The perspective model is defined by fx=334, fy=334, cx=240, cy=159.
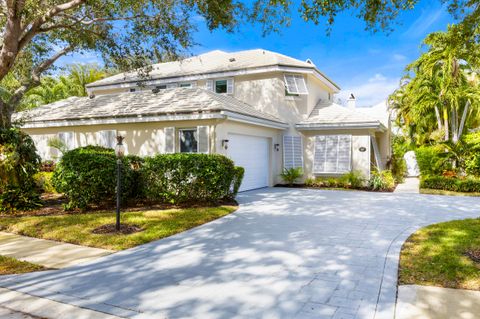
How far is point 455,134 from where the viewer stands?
19.4 m

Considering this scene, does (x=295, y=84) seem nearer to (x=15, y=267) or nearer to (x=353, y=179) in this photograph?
(x=353, y=179)

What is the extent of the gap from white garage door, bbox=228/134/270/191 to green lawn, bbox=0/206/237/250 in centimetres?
440

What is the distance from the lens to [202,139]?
44.1ft

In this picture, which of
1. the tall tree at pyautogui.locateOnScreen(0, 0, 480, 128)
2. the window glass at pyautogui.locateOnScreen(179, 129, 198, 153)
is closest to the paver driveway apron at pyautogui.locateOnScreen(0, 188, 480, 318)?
the tall tree at pyautogui.locateOnScreen(0, 0, 480, 128)

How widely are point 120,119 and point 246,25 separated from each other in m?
7.68

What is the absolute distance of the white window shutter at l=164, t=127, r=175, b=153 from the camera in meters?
14.0

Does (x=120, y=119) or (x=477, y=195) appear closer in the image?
(x=477, y=195)

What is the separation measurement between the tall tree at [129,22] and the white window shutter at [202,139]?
3.18m

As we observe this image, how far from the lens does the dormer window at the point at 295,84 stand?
711 inches

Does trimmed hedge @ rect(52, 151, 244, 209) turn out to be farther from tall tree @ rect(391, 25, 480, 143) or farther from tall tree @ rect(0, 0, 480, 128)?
tall tree @ rect(391, 25, 480, 143)

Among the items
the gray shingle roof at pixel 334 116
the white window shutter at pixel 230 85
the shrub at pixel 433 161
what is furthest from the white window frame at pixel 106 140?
the shrub at pixel 433 161

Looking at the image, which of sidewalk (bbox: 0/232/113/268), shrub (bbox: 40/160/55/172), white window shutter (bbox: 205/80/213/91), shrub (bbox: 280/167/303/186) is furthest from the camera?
white window shutter (bbox: 205/80/213/91)

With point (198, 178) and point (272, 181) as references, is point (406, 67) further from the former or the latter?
point (198, 178)

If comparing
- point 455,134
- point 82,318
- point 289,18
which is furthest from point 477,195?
point 82,318
